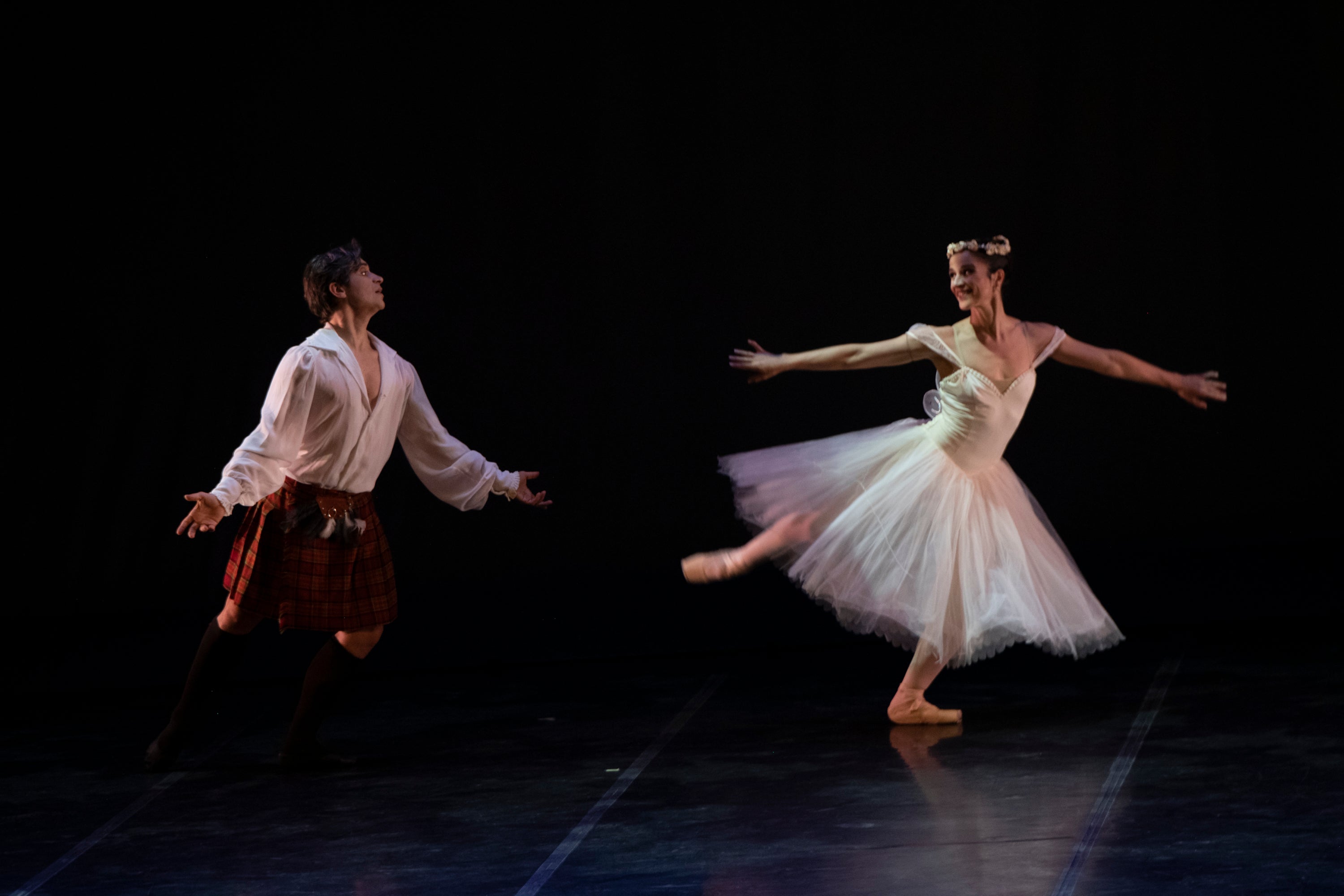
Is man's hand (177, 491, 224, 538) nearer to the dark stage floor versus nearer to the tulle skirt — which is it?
the dark stage floor

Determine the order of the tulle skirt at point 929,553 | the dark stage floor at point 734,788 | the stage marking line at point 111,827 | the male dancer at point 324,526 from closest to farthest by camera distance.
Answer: the dark stage floor at point 734,788 → the stage marking line at point 111,827 → the male dancer at point 324,526 → the tulle skirt at point 929,553

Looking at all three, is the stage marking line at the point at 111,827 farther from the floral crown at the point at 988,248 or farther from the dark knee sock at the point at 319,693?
the floral crown at the point at 988,248

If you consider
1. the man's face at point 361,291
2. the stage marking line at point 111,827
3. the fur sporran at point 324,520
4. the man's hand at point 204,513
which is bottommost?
the stage marking line at point 111,827

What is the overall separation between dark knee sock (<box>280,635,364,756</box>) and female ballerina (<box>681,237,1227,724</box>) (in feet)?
2.74

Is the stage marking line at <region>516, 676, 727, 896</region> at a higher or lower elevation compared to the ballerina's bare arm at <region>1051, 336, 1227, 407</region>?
lower

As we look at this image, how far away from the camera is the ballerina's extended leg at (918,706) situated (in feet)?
13.3

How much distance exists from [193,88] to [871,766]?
2.98 meters

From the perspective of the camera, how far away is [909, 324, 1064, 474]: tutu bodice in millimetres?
3992

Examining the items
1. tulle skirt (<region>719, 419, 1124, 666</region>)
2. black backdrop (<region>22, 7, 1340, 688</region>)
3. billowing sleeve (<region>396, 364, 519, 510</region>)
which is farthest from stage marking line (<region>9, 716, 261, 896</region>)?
tulle skirt (<region>719, 419, 1124, 666</region>)

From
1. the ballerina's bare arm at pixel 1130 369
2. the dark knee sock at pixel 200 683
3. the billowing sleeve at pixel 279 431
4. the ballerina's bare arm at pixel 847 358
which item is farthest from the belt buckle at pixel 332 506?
the ballerina's bare arm at pixel 1130 369

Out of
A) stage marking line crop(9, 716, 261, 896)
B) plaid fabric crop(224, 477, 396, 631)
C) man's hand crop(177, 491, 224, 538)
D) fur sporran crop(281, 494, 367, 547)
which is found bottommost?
stage marking line crop(9, 716, 261, 896)

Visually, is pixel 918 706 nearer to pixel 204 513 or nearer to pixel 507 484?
pixel 507 484

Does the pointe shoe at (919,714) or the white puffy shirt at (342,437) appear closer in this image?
the white puffy shirt at (342,437)

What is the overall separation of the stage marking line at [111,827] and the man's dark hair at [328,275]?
1.10 meters
